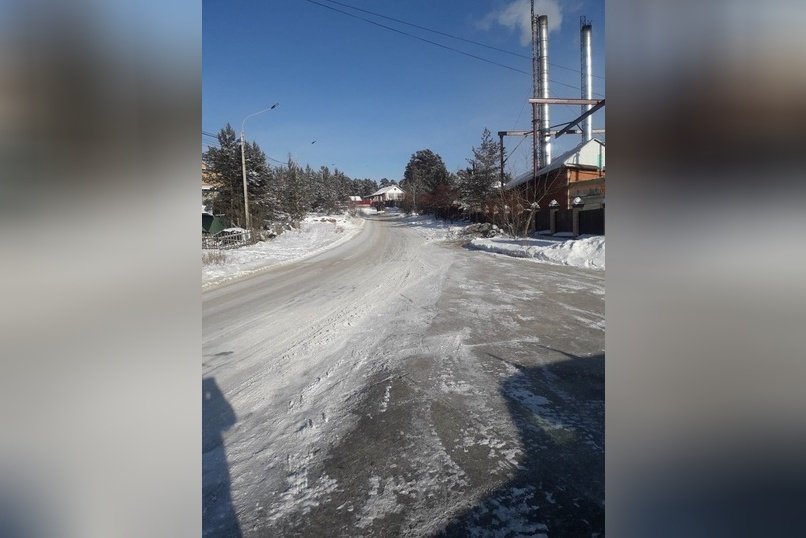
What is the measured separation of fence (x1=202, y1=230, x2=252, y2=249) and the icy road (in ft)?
48.4

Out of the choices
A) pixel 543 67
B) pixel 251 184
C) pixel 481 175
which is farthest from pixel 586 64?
pixel 251 184

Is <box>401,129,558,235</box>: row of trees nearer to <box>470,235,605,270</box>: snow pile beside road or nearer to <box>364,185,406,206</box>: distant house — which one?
<box>470,235,605,270</box>: snow pile beside road

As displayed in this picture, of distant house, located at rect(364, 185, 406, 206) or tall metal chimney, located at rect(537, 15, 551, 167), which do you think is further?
distant house, located at rect(364, 185, 406, 206)

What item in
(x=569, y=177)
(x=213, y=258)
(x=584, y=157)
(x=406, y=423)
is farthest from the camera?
(x=584, y=157)

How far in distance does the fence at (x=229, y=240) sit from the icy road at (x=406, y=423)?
1475 centimetres

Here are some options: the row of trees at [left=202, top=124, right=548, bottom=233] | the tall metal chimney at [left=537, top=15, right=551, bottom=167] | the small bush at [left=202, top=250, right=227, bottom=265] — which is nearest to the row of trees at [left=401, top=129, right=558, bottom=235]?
the row of trees at [left=202, top=124, right=548, bottom=233]

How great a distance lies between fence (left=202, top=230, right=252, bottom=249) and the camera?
63.9 feet

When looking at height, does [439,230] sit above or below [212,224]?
below

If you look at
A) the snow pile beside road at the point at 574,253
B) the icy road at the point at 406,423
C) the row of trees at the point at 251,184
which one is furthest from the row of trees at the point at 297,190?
the icy road at the point at 406,423

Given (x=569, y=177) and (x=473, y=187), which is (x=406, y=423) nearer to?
(x=569, y=177)

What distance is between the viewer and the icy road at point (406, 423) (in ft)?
6.59

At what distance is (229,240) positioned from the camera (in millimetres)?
21047

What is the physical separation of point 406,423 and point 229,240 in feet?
68.8
